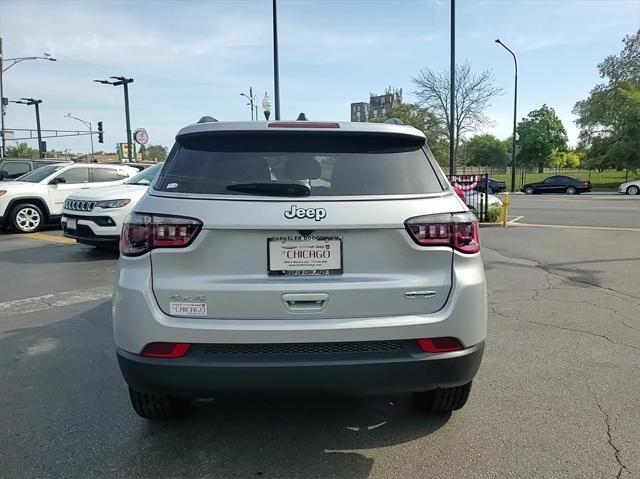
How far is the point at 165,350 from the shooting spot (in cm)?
264

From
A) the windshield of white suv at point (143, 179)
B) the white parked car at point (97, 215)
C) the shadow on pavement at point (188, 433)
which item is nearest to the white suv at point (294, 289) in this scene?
the shadow on pavement at point (188, 433)

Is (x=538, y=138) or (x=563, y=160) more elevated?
(x=538, y=138)

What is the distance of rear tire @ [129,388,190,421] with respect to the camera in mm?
3102

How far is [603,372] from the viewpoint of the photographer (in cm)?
409

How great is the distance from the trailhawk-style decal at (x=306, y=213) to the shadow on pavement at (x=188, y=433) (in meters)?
1.08

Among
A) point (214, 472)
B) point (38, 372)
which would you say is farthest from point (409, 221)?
point (38, 372)

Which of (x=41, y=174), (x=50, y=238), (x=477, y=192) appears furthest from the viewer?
(x=477, y=192)

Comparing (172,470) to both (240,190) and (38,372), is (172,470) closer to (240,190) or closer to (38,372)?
(240,190)

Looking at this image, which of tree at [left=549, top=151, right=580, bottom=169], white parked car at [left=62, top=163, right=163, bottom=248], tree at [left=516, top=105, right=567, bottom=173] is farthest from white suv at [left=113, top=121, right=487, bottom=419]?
tree at [left=549, top=151, right=580, bottom=169]

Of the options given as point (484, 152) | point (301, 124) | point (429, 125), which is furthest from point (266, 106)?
point (484, 152)

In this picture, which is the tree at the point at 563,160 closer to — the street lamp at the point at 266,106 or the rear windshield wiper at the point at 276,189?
the street lamp at the point at 266,106

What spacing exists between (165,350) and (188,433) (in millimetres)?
823

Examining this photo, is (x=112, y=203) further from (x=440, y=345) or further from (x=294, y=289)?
(x=440, y=345)

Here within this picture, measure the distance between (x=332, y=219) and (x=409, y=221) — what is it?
38cm
